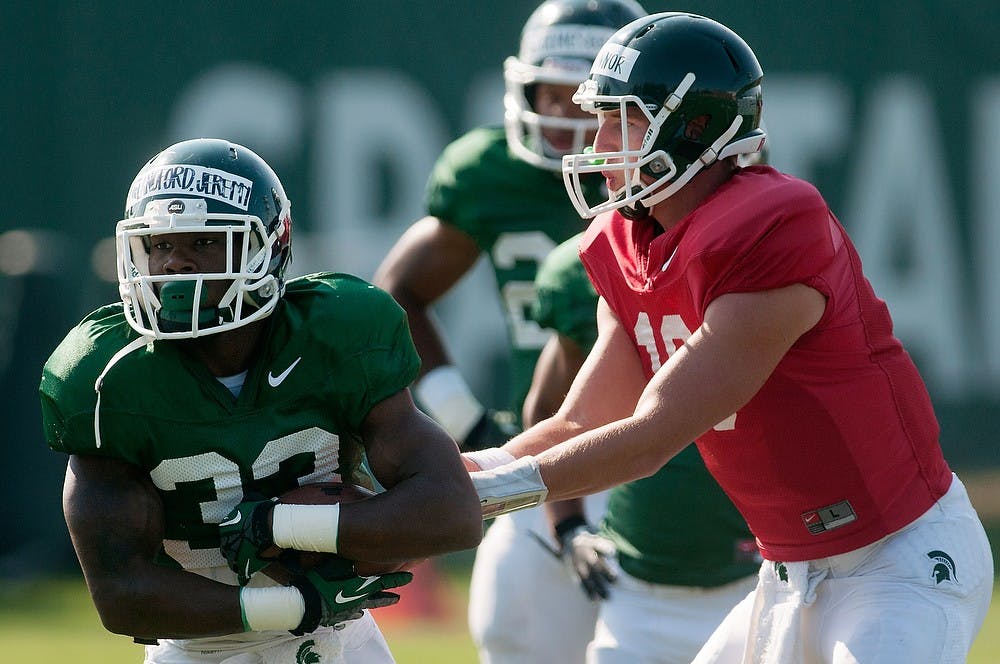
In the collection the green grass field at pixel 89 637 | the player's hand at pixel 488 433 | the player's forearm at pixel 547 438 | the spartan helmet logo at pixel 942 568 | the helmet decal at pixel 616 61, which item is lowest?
the green grass field at pixel 89 637

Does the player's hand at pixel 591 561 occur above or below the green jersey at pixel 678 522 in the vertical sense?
below

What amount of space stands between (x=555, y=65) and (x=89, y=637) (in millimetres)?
3291

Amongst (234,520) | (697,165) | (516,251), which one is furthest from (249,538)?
(516,251)

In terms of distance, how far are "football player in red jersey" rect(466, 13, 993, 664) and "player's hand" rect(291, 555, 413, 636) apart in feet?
0.83

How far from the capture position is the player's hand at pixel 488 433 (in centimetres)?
473

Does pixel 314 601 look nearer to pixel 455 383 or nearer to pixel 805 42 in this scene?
pixel 455 383

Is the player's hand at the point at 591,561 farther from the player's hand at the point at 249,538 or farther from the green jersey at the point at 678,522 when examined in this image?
the player's hand at the point at 249,538

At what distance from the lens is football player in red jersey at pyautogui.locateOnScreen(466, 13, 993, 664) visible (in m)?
2.73

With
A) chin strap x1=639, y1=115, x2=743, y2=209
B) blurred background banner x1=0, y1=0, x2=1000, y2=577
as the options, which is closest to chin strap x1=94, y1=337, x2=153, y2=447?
chin strap x1=639, y1=115, x2=743, y2=209

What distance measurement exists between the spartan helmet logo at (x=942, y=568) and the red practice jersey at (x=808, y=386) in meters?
0.08

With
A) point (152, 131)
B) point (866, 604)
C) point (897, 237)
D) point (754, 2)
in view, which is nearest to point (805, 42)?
point (754, 2)

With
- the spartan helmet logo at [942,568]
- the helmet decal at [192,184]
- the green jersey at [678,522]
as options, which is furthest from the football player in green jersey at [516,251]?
the helmet decal at [192,184]

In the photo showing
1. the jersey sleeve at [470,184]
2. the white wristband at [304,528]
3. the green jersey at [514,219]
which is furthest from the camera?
the jersey sleeve at [470,184]

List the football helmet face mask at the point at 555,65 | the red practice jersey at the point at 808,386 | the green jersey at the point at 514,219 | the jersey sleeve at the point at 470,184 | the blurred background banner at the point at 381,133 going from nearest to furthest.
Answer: the red practice jersey at the point at 808,386 → the football helmet face mask at the point at 555,65 → the green jersey at the point at 514,219 → the jersey sleeve at the point at 470,184 → the blurred background banner at the point at 381,133
